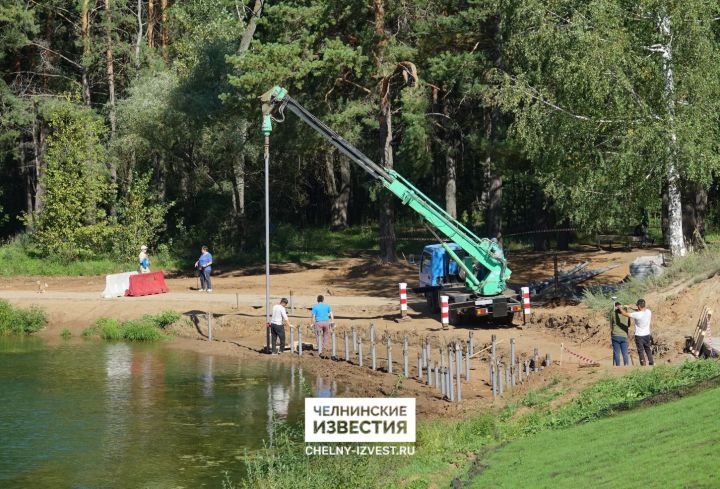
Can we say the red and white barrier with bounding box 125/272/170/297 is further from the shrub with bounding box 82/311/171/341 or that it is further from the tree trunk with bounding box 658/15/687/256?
the tree trunk with bounding box 658/15/687/256

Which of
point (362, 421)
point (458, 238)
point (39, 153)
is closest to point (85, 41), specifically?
point (39, 153)

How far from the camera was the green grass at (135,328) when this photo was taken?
35406 millimetres

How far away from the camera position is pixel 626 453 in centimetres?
1505

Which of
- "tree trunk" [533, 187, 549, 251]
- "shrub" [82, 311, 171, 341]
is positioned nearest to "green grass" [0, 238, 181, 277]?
"shrub" [82, 311, 171, 341]

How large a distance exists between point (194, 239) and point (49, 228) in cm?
784

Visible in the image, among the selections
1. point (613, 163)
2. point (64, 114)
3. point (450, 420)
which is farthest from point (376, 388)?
point (64, 114)

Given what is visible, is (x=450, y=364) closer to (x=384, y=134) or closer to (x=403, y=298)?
(x=403, y=298)

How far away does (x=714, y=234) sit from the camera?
4762cm

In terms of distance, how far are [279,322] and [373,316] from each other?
4965mm

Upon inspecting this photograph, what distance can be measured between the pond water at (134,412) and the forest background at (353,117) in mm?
12554

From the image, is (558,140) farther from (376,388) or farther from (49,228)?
(49,228)

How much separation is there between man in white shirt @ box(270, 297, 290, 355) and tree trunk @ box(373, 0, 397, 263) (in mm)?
14095

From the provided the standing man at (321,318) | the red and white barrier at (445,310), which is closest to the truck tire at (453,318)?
the red and white barrier at (445,310)

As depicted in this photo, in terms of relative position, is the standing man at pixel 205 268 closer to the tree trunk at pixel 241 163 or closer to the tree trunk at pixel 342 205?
the tree trunk at pixel 241 163
